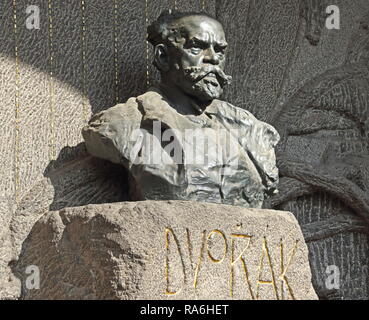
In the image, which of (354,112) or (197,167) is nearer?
(197,167)

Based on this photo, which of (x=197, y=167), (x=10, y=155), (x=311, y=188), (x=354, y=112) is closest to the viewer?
(x=197, y=167)

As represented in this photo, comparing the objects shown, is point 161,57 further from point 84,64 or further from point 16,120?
point 16,120

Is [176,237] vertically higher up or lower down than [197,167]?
lower down

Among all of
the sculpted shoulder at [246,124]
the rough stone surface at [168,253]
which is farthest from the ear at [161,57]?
the rough stone surface at [168,253]

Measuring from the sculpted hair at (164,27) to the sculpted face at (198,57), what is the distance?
2cm

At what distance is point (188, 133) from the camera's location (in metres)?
3.52

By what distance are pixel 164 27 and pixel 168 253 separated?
38.1 inches

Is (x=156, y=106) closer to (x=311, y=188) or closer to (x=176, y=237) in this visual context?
(x=176, y=237)

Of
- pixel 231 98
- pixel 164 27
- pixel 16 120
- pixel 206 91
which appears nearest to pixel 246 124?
pixel 206 91

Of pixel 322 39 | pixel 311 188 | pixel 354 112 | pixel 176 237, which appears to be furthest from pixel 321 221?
pixel 176 237

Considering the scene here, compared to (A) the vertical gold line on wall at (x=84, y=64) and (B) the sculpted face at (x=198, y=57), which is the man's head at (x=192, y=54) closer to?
(B) the sculpted face at (x=198, y=57)

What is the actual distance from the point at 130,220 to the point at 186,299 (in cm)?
30

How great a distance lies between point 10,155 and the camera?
12.0 ft

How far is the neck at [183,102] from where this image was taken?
366 cm
